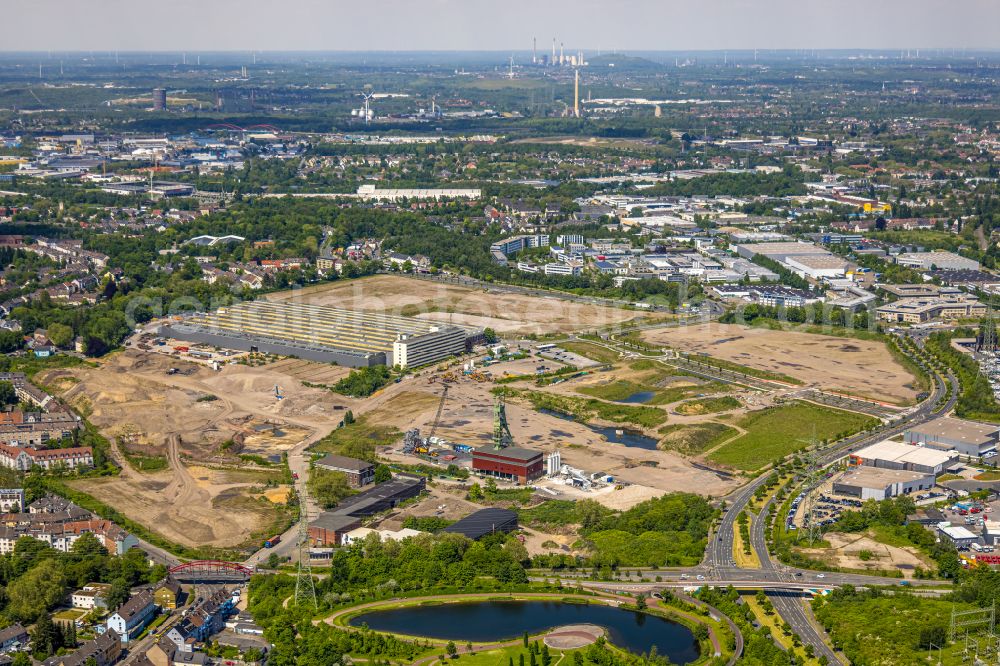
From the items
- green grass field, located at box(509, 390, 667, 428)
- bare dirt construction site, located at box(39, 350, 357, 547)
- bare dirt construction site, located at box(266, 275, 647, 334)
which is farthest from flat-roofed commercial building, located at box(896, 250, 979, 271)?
bare dirt construction site, located at box(39, 350, 357, 547)

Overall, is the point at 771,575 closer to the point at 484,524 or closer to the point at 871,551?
the point at 871,551

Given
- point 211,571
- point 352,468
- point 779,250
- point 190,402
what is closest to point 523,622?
point 211,571

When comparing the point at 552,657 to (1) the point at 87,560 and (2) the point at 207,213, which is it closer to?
(1) the point at 87,560

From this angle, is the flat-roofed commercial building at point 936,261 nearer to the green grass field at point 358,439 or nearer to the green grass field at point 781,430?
the green grass field at point 781,430

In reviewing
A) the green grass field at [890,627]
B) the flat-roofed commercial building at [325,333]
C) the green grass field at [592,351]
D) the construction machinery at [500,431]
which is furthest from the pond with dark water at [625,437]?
the green grass field at [890,627]

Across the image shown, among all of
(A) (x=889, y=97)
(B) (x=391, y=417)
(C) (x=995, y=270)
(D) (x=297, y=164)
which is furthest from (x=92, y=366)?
(A) (x=889, y=97)
